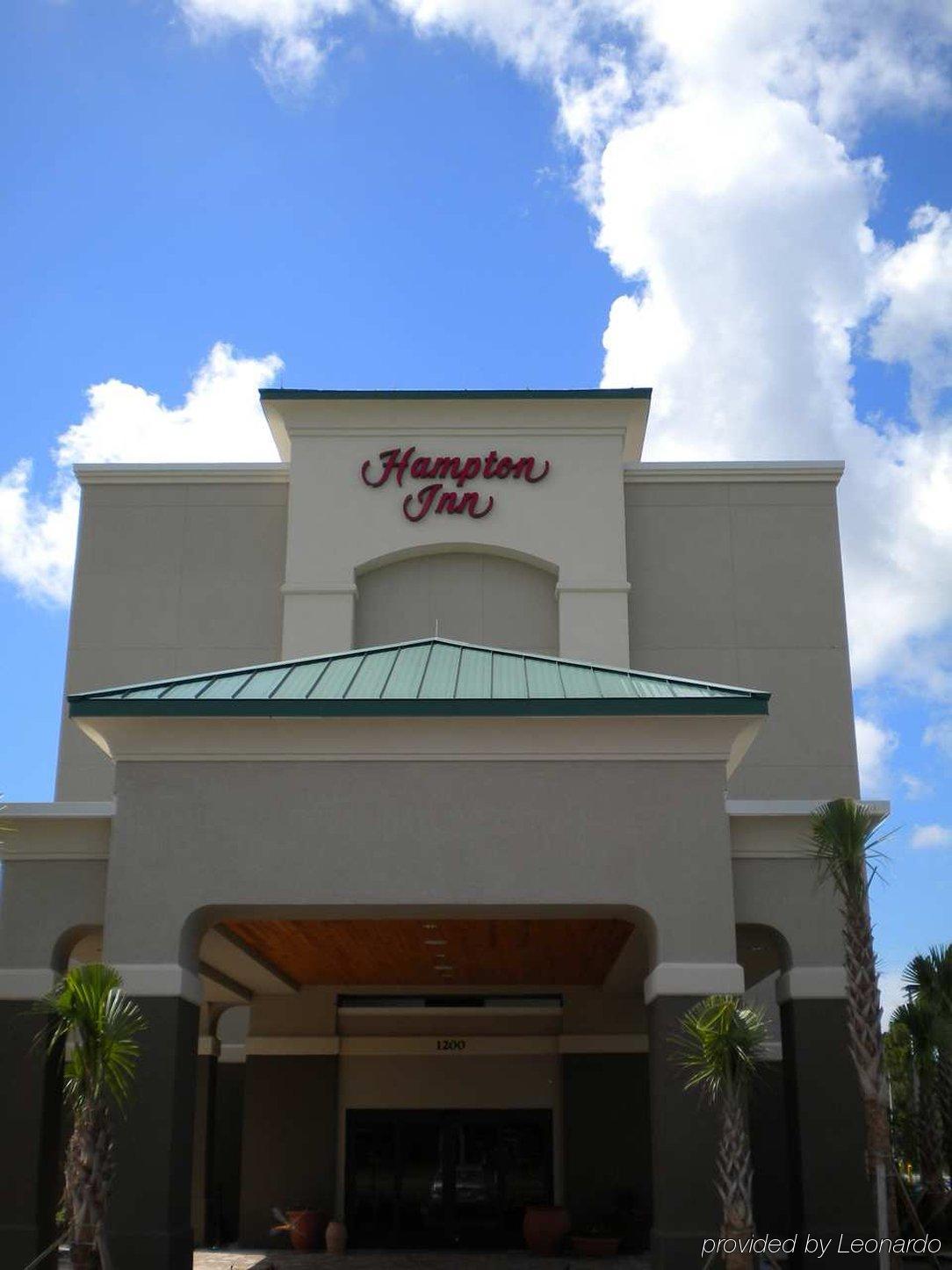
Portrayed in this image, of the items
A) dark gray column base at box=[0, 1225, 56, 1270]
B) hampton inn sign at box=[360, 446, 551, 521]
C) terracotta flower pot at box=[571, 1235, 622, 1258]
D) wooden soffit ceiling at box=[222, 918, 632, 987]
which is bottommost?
terracotta flower pot at box=[571, 1235, 622, 1258]

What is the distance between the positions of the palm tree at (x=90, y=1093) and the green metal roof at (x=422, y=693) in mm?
3716

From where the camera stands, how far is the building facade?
1647cm

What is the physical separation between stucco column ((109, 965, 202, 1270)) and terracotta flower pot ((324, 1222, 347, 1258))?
9851 millimetres

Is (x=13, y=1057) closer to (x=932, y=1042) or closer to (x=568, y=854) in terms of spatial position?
(x=568, y=854)

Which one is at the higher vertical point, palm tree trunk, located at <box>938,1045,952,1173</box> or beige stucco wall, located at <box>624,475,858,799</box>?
beige stucco wall, located at <box>624,475,858,799</box>

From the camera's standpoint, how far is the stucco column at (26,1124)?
645 inches

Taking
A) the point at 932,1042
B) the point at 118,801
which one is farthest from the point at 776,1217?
the point at 118,801

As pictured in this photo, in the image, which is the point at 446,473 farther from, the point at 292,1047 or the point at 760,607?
the point at 292,1047

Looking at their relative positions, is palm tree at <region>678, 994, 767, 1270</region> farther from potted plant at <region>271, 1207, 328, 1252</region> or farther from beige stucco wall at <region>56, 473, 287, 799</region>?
beige stucco wall at <region>56, 473, 287, 799</region>

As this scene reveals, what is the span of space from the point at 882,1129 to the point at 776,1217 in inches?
463

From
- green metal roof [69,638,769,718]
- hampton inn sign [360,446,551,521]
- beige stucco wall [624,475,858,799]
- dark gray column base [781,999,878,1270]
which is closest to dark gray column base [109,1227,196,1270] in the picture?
green metal roof [69,638,769,718]

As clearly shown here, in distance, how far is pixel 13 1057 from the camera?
55.8ft

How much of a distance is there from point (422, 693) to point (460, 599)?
13270 millimetres

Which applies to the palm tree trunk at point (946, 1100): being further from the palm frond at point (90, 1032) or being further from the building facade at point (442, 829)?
the palm frond at point (90, 1032)
